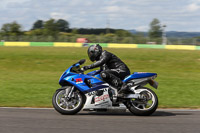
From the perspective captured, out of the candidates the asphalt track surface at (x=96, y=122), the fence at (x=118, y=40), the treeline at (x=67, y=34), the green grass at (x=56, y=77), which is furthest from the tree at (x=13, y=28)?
the asphalt track surface at (x=96, y=122)

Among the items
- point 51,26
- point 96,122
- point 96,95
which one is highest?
point 51,26

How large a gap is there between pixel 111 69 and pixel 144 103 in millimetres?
1083

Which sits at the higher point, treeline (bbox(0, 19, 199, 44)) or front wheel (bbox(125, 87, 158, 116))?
treeline (bbox(0, 19, 199, 44))

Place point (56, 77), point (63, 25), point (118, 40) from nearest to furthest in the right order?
point (56, 77) → point (118, 40) → point (63, 25)

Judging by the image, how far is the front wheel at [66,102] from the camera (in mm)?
7355

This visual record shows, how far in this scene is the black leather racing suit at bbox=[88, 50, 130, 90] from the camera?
7.41 m

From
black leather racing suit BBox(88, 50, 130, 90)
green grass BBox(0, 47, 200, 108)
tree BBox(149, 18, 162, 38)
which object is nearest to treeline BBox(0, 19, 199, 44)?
tree BBox(149, 18, 162, 38)

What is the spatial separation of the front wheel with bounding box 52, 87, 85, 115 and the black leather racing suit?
733 mm

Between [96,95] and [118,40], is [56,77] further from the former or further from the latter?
[118,40]

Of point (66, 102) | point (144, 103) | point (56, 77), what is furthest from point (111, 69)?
point (56, 77)

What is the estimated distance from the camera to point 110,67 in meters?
7.70

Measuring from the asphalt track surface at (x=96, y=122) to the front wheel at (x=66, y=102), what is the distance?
0.50 ft

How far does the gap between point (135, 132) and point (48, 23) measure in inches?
3836

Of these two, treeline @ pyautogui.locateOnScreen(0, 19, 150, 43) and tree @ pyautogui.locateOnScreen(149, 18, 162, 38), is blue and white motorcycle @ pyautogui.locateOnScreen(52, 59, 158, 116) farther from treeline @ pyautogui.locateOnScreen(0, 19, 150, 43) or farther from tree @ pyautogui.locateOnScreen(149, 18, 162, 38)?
tree @ pyautogui.locateOnScreen(149, 18, 162, 38)
